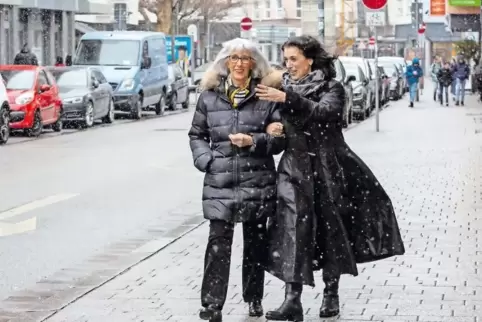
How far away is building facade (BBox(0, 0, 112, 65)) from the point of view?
154 feet

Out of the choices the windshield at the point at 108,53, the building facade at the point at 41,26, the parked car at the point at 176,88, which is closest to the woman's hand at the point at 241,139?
the windshield at the point at 108,53

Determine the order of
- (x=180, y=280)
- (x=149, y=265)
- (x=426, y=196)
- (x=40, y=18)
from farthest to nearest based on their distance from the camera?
(x=40, y=18), (x=426, y=196), (x=149, y=265), (x=180, y=280)

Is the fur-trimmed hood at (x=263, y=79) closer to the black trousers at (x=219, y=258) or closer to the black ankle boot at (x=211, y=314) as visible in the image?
the black trousers at (x=219, y=258)

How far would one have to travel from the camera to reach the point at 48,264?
33.6 ft

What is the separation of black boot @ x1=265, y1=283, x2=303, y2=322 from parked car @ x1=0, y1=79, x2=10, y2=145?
17145 mm

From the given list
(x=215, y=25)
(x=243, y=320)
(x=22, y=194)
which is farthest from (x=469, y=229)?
(x=215, y=25)

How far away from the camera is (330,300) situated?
25.9ft

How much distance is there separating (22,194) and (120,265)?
5.68m

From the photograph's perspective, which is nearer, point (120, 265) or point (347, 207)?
point (347, 207)

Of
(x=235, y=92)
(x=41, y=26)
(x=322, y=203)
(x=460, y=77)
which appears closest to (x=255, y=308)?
(x=322, y=203)

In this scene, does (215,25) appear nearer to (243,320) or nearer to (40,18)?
(40,18)

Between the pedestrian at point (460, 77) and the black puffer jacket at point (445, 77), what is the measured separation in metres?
0.20

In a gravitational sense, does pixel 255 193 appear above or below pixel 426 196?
above

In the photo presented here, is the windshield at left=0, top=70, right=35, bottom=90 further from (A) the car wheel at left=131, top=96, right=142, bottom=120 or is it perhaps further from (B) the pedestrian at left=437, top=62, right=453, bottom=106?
(B) the pedestrian at left=437, top=62, right=453, bottom=106
